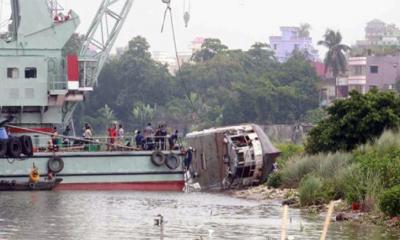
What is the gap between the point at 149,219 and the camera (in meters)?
29.7

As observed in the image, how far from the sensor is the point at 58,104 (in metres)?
44.7

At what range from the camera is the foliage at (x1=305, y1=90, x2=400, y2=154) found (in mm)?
40062

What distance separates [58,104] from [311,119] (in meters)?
45.1

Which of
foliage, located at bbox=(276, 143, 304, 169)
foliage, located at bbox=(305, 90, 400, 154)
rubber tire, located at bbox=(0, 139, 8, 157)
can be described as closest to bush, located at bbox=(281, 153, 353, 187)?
foliage, located at bbox=(305, 90, 400, 154)

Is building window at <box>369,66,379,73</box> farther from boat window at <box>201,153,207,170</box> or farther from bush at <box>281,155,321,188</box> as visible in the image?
bush at <box>281,155,321,188</box>

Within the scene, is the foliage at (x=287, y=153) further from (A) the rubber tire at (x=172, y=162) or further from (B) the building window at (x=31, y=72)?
(B) the building window at (x=31, y=72)

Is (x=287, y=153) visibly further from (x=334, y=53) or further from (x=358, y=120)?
(x=334, y=53)

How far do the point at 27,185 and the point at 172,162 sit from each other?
5284mm

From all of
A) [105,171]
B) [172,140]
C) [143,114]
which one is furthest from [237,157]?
[143,114]

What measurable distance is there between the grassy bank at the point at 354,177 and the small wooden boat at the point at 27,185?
6840 mm

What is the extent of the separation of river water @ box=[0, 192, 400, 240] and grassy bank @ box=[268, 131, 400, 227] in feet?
3.17

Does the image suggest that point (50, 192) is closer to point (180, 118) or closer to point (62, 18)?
point (62, 18)

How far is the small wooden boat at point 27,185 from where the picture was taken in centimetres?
4075

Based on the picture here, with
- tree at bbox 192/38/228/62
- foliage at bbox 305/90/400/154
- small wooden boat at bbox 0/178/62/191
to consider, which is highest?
tree at bbox 192/38/228/62
